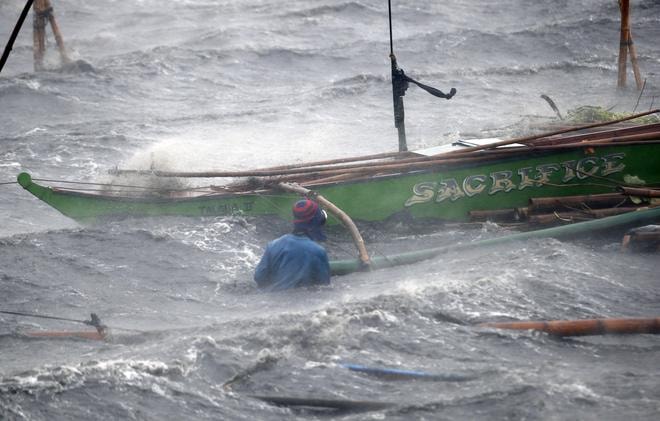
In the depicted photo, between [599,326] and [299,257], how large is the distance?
9.76 ft

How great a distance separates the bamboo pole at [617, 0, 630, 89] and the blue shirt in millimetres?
10657

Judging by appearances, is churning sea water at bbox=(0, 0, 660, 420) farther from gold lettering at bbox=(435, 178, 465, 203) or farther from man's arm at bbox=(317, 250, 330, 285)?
gold lettering at bbox=(435, 178, 465, 203)

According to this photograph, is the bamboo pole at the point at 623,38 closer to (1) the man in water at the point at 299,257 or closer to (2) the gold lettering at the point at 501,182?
(2) the gold lettering at the point at 501,182

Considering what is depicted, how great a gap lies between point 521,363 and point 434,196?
4.44 metres

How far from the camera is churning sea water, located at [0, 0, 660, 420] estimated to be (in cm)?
647

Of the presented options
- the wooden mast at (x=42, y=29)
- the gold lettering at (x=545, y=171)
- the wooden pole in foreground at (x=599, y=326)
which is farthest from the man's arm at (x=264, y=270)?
the wooden mast at (x=42, y=29)

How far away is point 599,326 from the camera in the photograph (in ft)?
23.6

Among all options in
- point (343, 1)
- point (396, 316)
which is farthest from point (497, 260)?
point (343, 1)

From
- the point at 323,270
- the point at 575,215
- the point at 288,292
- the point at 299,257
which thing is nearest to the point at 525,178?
the point at 575,215

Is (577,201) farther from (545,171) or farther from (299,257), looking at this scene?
(299,257)

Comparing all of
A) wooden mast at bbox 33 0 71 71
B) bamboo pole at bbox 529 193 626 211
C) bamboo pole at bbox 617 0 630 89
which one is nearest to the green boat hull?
bamboo pole at bbox 529 193 626 211

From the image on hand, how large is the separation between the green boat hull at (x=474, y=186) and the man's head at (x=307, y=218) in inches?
83.7

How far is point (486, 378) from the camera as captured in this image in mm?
6645

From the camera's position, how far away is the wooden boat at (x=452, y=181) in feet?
36.0
